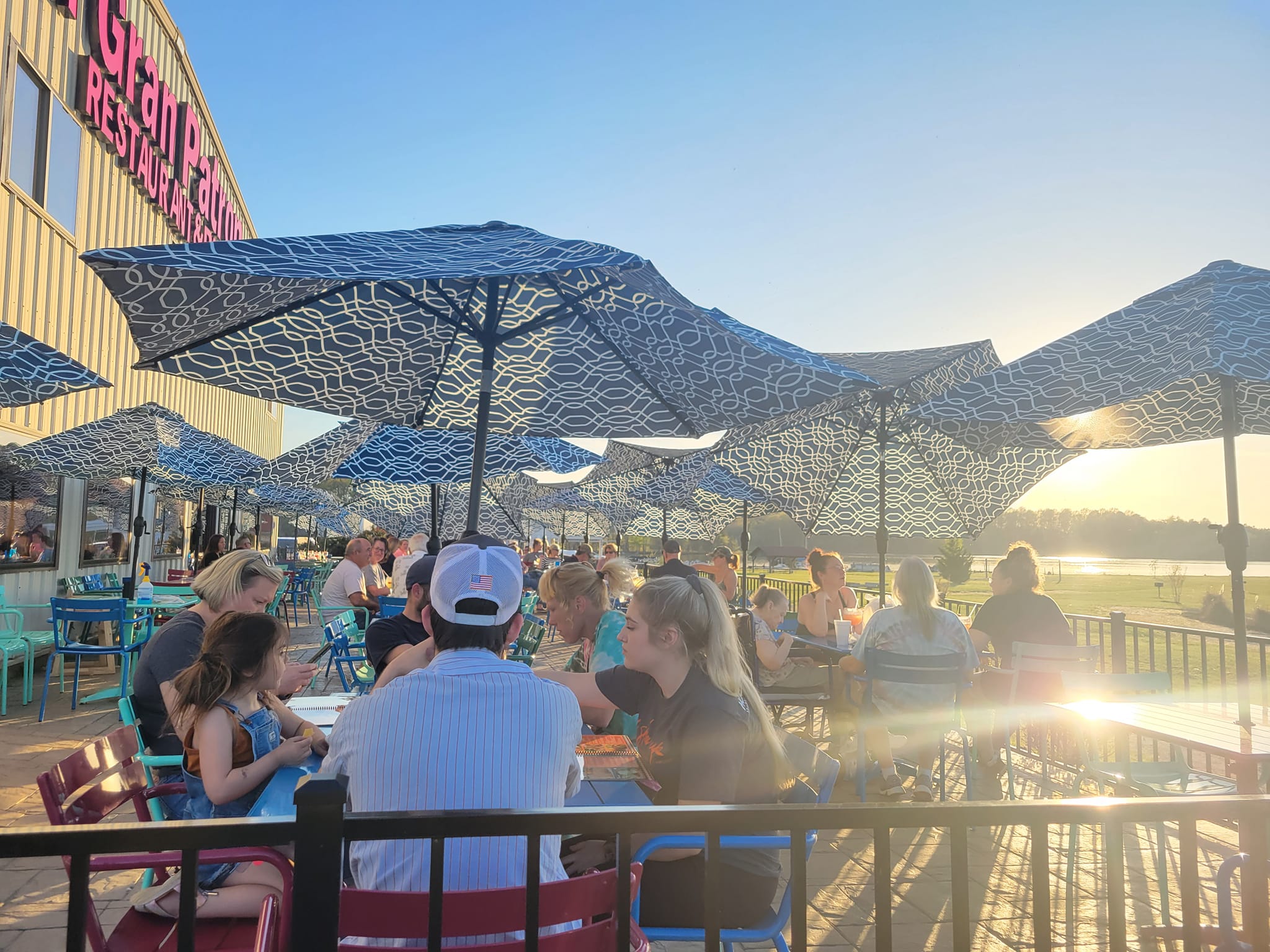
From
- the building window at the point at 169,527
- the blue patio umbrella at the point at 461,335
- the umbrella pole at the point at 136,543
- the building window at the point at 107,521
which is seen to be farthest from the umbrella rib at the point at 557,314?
the building window at the point at 169,527

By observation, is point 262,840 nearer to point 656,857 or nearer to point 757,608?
point 656,857

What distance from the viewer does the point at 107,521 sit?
592 inches

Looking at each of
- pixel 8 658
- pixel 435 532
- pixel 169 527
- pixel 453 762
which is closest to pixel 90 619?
pixel 8 658

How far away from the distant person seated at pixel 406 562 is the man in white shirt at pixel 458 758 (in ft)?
17.1

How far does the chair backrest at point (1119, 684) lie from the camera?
4.64 meters

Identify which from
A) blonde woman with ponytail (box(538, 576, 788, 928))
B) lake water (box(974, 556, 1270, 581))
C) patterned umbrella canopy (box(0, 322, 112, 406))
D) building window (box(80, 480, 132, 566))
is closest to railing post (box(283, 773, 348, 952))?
blonde woman with ponytail (box(538, 576, 788, 928))

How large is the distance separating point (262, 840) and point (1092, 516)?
169996mm

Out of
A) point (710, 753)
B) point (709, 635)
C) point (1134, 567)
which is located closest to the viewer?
point (710, 753)

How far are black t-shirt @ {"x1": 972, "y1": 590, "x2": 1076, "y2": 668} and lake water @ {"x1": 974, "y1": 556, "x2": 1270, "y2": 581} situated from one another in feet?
265

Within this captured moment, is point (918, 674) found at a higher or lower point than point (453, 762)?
lower

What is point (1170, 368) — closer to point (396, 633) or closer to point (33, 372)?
point (396, 633)

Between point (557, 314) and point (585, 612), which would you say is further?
point (585, 612)

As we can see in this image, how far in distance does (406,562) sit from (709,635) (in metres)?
6.42

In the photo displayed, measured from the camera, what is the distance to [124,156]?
48.5ft
